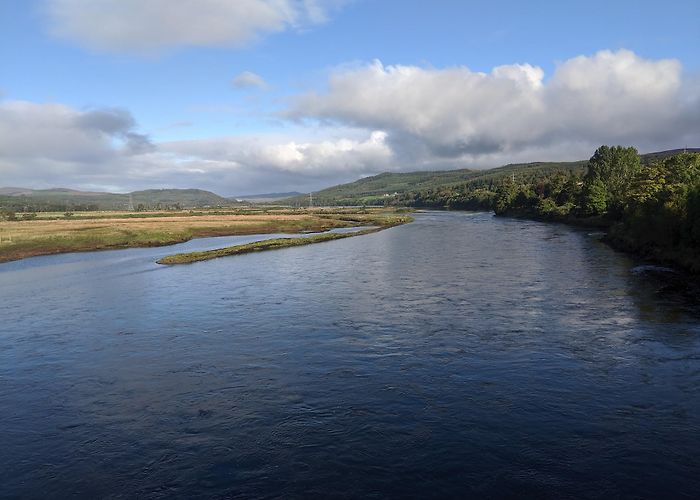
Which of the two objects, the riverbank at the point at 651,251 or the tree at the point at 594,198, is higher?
the tree at the point at 594,198

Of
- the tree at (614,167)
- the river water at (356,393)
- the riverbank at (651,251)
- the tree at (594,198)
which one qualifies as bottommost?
the river water at (356,393)

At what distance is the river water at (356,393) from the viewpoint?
51.6 feet

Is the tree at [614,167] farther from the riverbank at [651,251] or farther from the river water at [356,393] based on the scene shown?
the river water at [356,393]

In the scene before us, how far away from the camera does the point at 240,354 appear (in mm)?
27391

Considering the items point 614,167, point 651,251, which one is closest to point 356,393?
point 651,251

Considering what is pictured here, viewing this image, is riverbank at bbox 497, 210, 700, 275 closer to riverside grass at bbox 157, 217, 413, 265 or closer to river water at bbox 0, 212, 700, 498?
river water at bbox 0, 212, 700, 498

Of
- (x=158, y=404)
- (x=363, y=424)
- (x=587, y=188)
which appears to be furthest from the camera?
(x=587, y=188)

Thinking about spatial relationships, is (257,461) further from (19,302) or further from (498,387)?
(19,302)

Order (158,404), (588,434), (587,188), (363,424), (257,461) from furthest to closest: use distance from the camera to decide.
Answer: (587,188)
(158,404)
(363,424)
(588,434)
(257,461)

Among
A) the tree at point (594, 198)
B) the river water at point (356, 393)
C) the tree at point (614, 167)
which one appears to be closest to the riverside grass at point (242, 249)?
the river water at point (356, 393)

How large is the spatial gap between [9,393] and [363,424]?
680 inches

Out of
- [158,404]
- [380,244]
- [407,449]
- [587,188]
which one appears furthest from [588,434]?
[587,188]

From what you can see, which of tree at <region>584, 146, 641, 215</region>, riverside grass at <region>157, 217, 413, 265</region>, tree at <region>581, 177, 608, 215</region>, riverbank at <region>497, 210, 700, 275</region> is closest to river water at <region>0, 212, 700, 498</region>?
riverbank at <region>497, 210, 700, 275</region>

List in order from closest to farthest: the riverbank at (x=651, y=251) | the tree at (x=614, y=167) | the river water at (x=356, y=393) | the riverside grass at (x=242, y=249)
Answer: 1. the river water at (x=356, y=393)
2. the riverbank at (x=651, y=251)
3. the riverside grass at (x=242, y=249)
4. the tree at (x=614, y=167)
